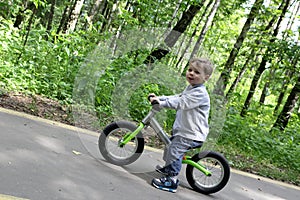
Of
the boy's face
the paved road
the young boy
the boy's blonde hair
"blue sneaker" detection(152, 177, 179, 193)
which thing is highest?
the boy's blonde hair

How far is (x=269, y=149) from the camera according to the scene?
809 centimetres

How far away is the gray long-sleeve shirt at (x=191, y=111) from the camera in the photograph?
362 cm

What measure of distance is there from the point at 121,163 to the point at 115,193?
76cm

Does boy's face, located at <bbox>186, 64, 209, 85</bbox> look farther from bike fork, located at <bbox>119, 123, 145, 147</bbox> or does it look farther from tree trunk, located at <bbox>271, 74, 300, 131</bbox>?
tree trunk, located at <bbox>271, 74, 300, 131</bbox>

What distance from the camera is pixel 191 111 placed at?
372cm

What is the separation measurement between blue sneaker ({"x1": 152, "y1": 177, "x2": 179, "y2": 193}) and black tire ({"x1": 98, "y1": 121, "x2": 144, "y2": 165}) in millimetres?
397

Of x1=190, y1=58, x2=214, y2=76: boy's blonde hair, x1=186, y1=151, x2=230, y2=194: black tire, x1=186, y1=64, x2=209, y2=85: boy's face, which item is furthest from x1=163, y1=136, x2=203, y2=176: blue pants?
x1=190, y1=58, x2=214, y2=76: boy's blonde hair

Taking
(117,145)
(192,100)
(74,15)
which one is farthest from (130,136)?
(74,15)

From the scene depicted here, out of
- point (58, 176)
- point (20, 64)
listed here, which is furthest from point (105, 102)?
point (58, 176)

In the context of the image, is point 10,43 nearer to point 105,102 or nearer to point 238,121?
point 105,102

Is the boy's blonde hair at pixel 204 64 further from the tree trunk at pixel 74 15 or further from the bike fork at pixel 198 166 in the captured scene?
the tree trunk at pixel 74 15

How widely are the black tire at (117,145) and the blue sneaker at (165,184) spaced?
397 millimetres

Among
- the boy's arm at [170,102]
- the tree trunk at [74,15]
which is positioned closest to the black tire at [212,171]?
the boy's arm at [170,102]

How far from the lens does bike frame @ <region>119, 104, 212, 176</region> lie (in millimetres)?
3830
